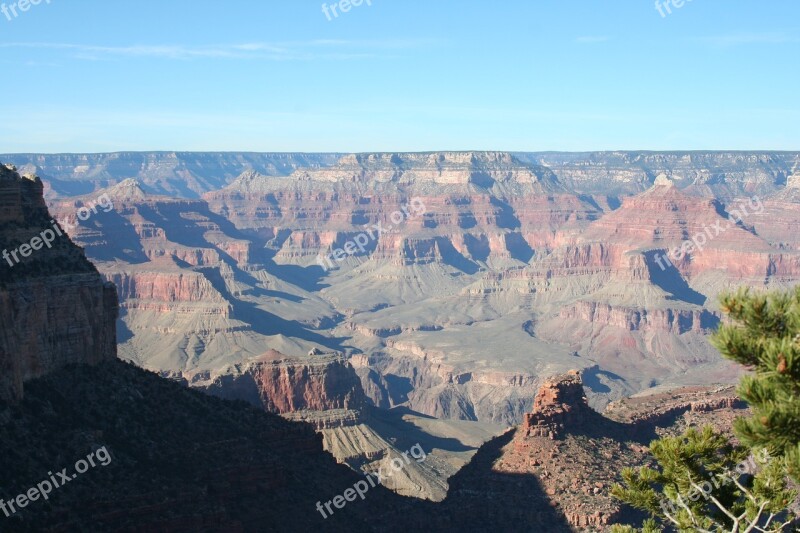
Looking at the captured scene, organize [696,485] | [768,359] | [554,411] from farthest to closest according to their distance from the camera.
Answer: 1. [554,411]
2. [696,485]
3. [768,359]

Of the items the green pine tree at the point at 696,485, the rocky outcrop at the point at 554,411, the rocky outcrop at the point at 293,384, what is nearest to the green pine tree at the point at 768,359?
the green pine tree at the point at 696,485

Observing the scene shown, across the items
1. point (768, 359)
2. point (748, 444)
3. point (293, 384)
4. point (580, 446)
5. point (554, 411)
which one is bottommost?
point (293, 384)

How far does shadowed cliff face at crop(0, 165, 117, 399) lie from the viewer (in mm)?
42031

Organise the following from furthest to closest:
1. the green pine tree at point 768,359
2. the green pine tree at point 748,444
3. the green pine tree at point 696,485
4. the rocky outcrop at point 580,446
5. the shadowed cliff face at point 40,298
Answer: the rocky outcrop at point 580,446, the shadowed cliff face at point 40,298, the green pine tree at point 696,485, the green pine tree at point 748,444, the green pine tree at point 768,359

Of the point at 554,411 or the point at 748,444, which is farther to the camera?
the point at 554,411

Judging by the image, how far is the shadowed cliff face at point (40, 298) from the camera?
4203 centimetres

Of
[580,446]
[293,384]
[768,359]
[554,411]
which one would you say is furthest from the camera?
[293,384]

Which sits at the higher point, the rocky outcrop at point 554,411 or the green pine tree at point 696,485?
the green pine tree at point 696,485

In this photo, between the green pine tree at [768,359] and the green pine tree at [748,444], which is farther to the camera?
the green pine tree at [748,444]

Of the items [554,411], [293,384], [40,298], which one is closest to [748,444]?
[40,298]

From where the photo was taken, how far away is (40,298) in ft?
146

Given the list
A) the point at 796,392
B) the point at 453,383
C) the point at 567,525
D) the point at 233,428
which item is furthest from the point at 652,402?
the point at 453,383

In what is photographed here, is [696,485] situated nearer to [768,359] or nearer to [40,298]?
[768,359]

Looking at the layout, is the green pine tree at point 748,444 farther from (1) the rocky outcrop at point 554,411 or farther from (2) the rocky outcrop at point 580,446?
(1) the rocky outcrop at point 554,411
